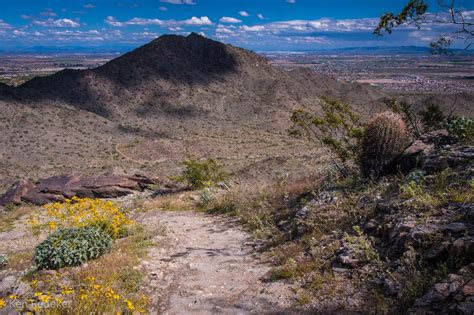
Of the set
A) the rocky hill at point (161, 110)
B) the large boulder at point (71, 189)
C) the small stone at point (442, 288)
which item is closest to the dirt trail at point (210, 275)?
the small stone at point (442, 288)

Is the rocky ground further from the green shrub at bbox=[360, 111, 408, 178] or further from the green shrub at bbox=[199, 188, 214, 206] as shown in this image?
the green shrub at bbox=[199, 188, 214, 206]

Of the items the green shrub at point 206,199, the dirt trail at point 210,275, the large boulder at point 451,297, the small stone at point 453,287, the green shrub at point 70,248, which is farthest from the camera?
the green shrub at point 206,199

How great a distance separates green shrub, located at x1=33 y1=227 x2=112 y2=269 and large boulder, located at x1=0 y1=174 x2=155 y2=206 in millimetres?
9289

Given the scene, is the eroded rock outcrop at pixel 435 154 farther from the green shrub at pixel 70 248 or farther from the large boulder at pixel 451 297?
the green shrub at pixel 70 248

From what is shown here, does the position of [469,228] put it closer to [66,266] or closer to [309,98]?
[66,266]

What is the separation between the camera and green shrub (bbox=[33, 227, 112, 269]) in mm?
5602

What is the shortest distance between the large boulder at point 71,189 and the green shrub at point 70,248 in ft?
30.5

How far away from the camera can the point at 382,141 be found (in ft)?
24.6

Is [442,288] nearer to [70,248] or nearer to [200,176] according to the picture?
[70,248]

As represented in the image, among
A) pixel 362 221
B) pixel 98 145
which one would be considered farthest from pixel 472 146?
pixel 98 145

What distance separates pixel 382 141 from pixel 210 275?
4.11 m

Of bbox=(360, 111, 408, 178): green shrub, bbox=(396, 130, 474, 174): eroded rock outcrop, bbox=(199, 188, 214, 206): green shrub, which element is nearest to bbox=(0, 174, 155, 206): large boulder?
bbox=(199, 188, 214, 206): green shrub

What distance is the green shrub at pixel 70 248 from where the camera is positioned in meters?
5.60

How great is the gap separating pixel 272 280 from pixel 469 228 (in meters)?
2.36
